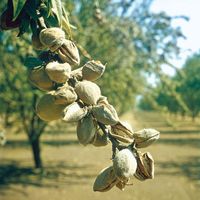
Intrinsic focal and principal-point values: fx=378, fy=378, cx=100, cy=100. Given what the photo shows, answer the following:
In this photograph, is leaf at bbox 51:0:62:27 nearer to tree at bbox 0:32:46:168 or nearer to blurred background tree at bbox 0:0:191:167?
blurred background tree at bbox 0:0:191:167

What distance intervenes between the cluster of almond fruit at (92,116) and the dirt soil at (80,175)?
6.59 metres

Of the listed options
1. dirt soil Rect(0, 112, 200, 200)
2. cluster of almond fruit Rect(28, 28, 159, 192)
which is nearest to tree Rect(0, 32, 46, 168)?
dirt soil Rect(0, 112, 200, 200)

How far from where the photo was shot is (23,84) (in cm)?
1066

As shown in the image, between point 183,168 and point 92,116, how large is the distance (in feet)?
41.7

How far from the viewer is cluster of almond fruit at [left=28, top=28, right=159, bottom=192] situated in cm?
87

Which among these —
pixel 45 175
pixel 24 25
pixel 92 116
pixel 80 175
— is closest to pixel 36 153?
pixel 45 175

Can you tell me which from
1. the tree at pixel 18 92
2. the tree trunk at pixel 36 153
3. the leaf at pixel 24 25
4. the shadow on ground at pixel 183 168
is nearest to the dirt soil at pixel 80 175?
the shadow on ground at pixel 183 168

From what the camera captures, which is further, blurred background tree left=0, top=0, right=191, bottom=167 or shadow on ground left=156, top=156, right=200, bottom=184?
shadow on ground left=156, top=156, right=200, bottom=184

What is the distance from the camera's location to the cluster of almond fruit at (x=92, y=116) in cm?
87

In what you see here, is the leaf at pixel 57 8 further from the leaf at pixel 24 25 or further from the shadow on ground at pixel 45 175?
the shadow on ground at pixel 45 175

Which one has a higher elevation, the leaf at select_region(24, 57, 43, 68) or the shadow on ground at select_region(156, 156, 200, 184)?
the leaf at select_region(24, 57, 43, 68)

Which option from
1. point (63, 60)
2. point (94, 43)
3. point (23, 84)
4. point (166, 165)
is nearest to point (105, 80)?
point (94, 43)

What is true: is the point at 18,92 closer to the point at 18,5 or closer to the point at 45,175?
the point at 45,175

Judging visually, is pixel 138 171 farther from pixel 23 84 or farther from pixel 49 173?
pixel 49 173
